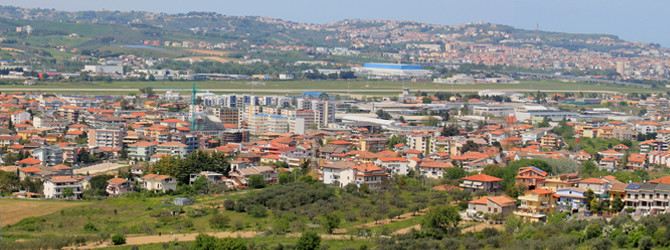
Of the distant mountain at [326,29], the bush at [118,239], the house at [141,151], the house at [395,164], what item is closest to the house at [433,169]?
the house at [395,164]

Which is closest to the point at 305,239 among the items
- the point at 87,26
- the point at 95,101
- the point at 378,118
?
the point at 378,118

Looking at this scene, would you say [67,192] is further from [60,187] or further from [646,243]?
[646,243]

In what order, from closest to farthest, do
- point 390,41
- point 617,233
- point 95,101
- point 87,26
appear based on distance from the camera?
1. point 617,233
2. point 95,101
3. point 87,26
4. point 390,41

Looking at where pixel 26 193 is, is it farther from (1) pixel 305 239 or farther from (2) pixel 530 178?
(2) pixel 530 178

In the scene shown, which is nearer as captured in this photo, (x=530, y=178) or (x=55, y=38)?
(x=530, y=178)

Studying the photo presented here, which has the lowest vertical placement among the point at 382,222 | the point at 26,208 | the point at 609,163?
the point at 26,208

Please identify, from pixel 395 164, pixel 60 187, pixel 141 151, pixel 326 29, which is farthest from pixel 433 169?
pixel 326 29
